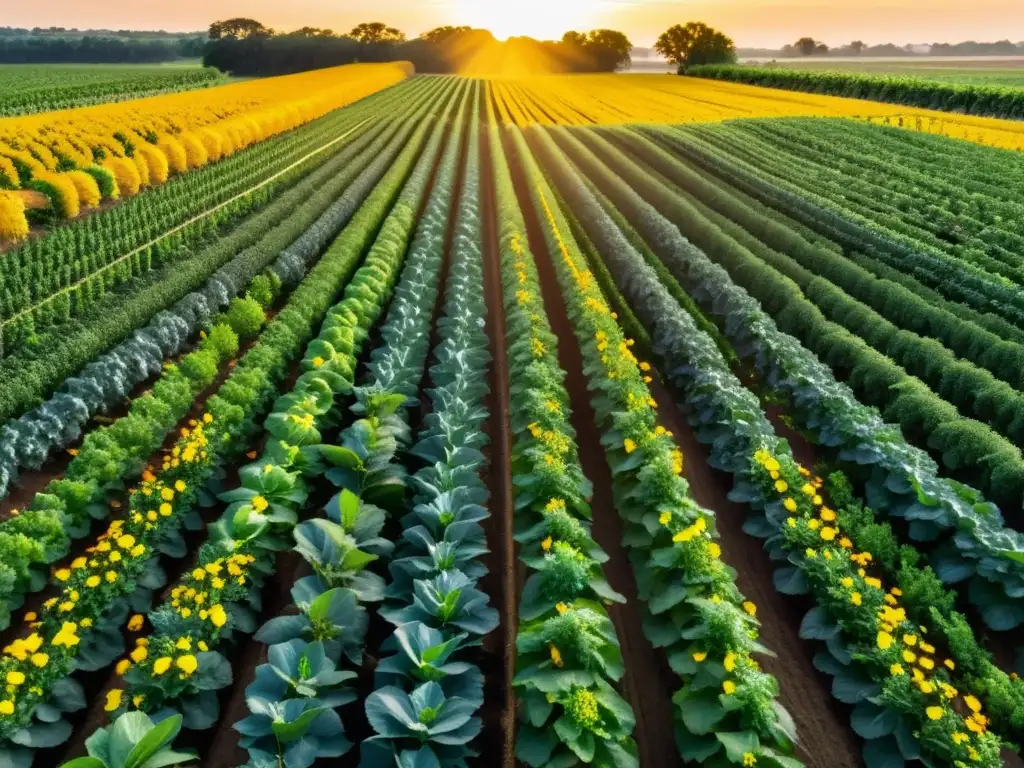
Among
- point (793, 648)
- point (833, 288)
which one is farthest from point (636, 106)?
point (793, 648)

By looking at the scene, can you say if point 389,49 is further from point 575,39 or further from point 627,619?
point 627,619

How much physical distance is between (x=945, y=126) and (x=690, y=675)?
1785 inches

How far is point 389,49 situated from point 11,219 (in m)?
94.2

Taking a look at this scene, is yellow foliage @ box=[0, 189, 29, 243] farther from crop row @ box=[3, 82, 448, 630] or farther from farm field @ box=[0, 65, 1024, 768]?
crop row @ box=[3, 82, 448, 630]

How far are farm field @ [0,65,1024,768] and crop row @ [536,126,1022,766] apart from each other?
0.12ft

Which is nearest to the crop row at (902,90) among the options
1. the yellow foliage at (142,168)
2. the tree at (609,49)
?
the tree at (609,49)

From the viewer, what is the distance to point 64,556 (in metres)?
7.16

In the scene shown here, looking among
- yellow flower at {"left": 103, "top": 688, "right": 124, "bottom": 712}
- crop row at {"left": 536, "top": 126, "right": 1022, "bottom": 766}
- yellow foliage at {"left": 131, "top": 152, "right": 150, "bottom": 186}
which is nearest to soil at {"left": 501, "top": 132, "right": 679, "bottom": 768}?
crop row at {"left": 536, "top": 126, "right": 1022, "bottom": 766}

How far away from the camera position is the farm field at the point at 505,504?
17.7 feet

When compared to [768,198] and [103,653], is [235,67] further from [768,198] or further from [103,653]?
[103,653]

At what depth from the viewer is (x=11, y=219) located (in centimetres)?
1705

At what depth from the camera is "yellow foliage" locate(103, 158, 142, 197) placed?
22.2 meters

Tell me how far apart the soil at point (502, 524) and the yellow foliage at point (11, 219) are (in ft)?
38.0

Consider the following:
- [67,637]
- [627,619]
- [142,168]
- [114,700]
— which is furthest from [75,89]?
[627,619]
